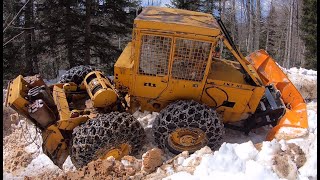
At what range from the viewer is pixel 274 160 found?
465 cm

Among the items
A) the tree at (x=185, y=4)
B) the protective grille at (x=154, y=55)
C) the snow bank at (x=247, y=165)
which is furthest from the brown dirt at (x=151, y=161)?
the tree at (x=185, y=4)

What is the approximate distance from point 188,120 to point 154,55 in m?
1.15

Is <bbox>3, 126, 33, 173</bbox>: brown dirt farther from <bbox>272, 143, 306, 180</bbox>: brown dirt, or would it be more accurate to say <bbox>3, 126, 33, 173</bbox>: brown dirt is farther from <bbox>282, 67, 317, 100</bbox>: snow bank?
<bbox>282, 67, 317, 100</bbox>: snow bank

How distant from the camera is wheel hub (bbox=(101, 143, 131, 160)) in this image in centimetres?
599

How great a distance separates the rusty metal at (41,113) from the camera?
5.91 metres

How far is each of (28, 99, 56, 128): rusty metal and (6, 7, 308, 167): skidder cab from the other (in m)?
0.02

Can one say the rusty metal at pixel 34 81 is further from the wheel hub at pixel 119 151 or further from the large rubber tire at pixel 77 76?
the wheel hub at pixel 119 151

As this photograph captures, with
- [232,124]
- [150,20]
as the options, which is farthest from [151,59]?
[232,124]

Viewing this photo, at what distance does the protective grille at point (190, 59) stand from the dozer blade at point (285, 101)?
166 cm

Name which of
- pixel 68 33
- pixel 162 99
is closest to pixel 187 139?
pixel 162 99

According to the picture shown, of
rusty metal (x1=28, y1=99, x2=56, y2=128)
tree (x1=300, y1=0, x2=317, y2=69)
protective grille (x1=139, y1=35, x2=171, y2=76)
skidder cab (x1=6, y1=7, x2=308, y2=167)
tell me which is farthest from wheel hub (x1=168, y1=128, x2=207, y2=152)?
tree (x1=300, y1=0, x2=317, y2=69)

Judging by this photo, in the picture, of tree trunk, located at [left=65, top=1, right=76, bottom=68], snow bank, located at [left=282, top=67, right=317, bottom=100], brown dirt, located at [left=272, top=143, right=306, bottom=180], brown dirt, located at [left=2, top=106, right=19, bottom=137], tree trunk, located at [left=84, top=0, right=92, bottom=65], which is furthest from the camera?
tree trunk, located at [left=84, top=0, right=92, bottom=65]

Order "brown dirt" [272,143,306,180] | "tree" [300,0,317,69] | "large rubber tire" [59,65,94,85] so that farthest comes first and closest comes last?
"tree" [300,0,317,69] → "large rubber tire" [59,65,94,85] → "brown dirt" [272,143,306,180]

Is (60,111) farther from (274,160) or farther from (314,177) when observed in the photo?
(314,177)
